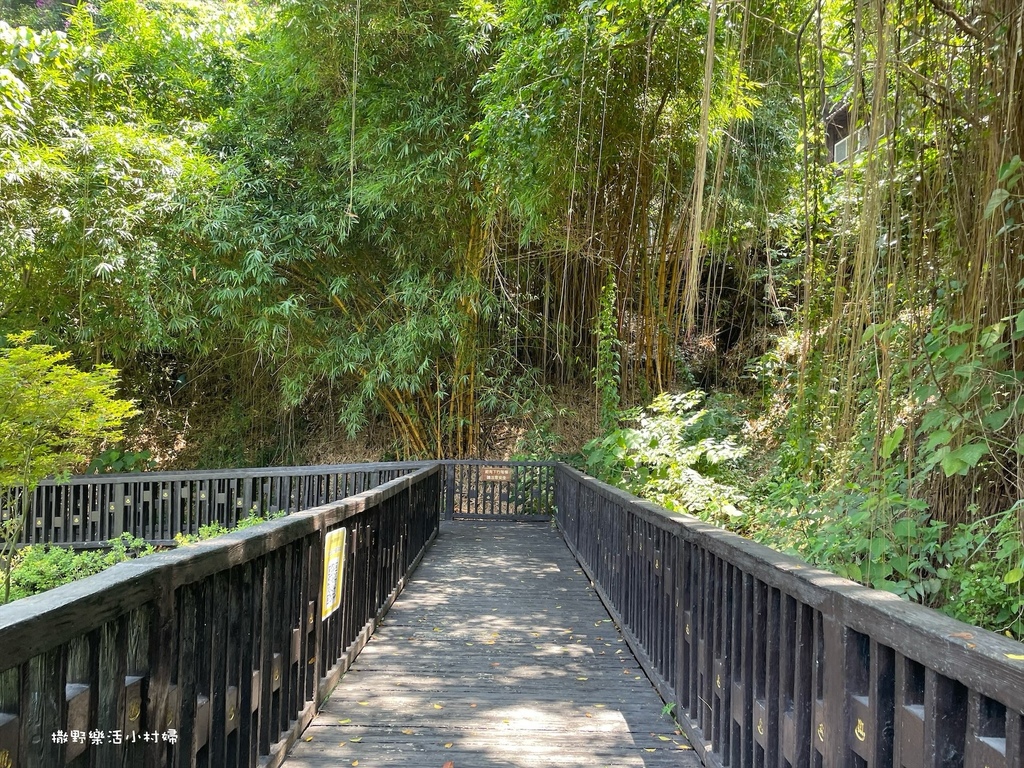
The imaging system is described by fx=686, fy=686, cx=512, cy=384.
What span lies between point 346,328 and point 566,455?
9.56 ft

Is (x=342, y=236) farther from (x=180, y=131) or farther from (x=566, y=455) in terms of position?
(x=566, y=455)

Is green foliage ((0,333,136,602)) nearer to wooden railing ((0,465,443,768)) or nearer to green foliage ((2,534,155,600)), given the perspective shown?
green foliage ((2,534,155,600))

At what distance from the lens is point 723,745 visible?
1.84 metres

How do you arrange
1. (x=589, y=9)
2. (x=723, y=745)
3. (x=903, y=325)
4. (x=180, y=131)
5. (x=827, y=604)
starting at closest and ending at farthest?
(x=827, y=604) → (x=723, y=745) → (x=903, y=325) → (x=589, y=9) → (x=180, y=131)

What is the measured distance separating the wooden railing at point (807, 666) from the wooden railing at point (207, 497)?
461 cm

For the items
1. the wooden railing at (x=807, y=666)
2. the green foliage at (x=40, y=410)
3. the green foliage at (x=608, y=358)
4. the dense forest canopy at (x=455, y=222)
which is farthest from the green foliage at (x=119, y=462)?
the wooden railing at (x=807, y=666)

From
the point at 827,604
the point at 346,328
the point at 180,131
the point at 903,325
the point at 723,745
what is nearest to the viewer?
the point at 827,604

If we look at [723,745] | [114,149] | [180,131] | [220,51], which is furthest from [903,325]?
[220,51]

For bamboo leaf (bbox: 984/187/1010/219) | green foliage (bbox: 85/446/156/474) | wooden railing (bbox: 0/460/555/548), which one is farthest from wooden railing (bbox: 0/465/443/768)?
green foliage (bbox: 85/446/156/474)

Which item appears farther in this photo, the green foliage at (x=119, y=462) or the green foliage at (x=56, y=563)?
the green foliage at (x=119, y=462)

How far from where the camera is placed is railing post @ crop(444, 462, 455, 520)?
7426 mm

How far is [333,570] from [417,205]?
4.74 m

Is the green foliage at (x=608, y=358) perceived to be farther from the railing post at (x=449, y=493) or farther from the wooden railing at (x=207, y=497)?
the railing post at (x=449, y=493)

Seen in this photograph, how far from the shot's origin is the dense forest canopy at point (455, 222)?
2469 mm
